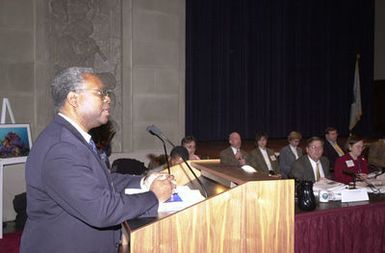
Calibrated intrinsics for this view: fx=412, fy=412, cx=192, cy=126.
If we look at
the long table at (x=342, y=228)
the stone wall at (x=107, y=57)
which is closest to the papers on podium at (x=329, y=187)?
the long table at (x=342, y=228)

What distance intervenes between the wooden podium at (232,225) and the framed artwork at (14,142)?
12.1ft

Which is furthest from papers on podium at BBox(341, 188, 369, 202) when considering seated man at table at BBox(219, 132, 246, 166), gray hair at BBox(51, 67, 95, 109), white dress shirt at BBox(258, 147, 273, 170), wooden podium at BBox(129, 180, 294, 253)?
white dress shirt at BBox(258, 147, 273, 170)

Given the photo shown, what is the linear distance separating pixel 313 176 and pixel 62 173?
136 inches

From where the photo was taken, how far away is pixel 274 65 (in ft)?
36.5

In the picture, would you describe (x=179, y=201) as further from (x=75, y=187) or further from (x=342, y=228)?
(x=342, y=228)

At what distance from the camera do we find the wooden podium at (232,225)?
142 cm

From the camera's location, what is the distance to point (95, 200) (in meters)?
1.31

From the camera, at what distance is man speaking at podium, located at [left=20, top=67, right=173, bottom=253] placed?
1.33m

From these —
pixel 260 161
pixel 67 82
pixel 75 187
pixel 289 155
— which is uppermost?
pixel 67 82

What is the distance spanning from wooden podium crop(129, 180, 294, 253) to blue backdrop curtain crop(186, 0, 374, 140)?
840cm

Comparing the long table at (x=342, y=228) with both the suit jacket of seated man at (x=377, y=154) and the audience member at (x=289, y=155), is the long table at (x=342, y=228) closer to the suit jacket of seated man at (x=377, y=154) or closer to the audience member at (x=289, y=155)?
the audience member at (x=289, y=155)

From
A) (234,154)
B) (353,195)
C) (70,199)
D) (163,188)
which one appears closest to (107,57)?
(234,154)

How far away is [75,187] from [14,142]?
3.83 metres

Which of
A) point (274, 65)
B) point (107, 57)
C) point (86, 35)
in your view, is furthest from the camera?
point (274, 65)
